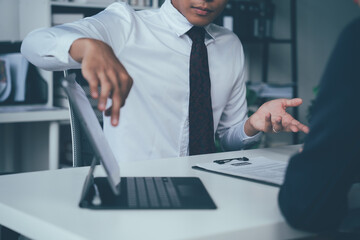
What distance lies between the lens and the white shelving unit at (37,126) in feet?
8.79

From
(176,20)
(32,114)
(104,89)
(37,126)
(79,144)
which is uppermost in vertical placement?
(176,20)

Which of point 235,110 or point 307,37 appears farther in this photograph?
point 307,37

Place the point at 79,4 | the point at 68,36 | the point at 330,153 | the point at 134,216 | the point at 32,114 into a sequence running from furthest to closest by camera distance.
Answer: the point at 79,4
the point at 32,114
the point at 68,36
the point at 134,216
the point at 330,153

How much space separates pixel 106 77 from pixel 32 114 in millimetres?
1889

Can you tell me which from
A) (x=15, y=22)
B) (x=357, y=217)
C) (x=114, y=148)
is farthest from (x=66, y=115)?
(x=357, y=217)

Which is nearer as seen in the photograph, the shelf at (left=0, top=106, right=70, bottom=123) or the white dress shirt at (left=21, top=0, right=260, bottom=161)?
the white dress shirt at (left=21, top=0, right=260, bottom=161)

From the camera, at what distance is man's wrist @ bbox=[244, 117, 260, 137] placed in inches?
60.6

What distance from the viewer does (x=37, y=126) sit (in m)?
3.01

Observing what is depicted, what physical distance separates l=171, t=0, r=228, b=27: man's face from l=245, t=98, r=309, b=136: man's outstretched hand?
1.25 feet

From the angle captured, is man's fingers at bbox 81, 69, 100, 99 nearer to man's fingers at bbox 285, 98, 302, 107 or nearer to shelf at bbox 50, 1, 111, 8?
man's fingers at bbox 285, 98, 302, 107

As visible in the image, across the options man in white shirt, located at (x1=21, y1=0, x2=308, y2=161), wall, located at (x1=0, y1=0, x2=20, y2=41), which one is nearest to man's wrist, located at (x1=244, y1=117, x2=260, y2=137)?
man in white shirt, located at (x1=21, y1=0, x2=308, y2=161)

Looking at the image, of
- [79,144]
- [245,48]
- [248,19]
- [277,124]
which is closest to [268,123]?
Result: [277,124]

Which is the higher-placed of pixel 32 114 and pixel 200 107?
pixel 200 107

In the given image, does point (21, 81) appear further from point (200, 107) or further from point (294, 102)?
point (294, 102)
